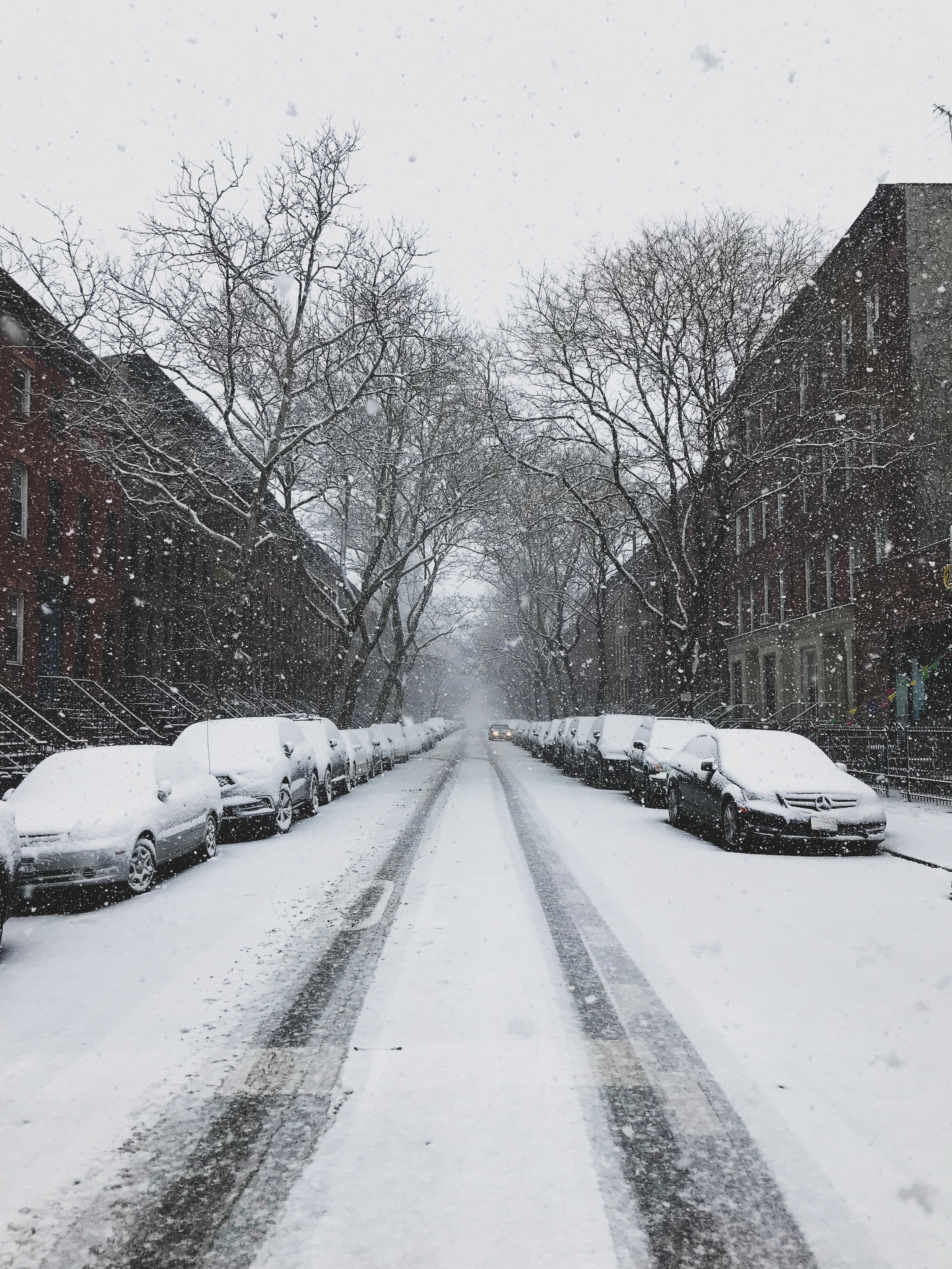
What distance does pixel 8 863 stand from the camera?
7473 millimetres

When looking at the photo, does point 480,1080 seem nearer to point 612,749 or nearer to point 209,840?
point 209,840

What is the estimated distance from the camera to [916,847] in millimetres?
12578

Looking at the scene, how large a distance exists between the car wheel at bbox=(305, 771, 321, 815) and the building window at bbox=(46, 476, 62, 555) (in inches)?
493

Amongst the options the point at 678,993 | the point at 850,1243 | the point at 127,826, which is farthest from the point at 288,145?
the point at 850,1243

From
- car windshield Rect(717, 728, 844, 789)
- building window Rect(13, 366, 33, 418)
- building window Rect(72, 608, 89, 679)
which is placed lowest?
car windshield Rect(717, 728, 844, 789)

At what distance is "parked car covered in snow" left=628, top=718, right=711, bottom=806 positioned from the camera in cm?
1833

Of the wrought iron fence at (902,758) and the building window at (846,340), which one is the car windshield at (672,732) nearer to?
the wrought iron fence at (902,758)

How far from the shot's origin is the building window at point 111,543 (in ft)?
98.7

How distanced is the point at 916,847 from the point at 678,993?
7.88 metres

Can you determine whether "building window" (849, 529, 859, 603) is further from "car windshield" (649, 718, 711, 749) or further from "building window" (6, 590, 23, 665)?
"building window" (6, 590, 23, 665)

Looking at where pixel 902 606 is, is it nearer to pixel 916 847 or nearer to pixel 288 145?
pixel 916 847

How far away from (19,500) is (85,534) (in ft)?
12.1

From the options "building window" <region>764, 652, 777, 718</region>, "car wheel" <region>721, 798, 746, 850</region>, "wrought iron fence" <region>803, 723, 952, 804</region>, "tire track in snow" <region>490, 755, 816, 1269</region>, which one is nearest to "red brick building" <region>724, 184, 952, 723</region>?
"building window" <region>764, 652, 777, 718</region>

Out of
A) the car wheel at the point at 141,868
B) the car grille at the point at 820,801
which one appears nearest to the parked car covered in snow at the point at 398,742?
the car grille at the point at 820,801
